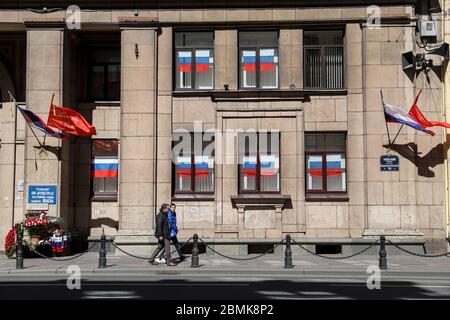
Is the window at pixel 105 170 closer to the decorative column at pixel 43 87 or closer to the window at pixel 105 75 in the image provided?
the decorative column at pixel 43 87

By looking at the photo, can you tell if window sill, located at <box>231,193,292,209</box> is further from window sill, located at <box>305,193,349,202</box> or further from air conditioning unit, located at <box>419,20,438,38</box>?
air conditioning unit, located at <box>419,20,438,38</box>

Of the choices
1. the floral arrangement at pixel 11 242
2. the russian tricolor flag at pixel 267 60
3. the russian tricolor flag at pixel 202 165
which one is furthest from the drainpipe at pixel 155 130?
the floral arrangement at pixel 11 242

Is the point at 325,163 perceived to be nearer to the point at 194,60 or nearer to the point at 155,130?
the point at 194,60

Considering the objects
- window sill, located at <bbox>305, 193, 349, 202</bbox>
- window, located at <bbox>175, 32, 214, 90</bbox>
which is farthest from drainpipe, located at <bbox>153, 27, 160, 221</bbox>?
window sill, located at <bbox>305, 193, 349, 202</bbox>

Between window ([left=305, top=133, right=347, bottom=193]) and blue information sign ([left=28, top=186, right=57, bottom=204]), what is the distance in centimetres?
936

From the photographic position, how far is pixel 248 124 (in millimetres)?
23594

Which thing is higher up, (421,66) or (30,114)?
(421,66)

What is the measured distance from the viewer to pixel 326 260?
69.7ft

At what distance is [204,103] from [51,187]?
6395mm

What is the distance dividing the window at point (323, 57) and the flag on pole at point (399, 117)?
2.27 m

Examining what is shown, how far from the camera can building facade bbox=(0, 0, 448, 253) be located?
23047mm

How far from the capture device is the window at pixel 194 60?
78.8 feet
